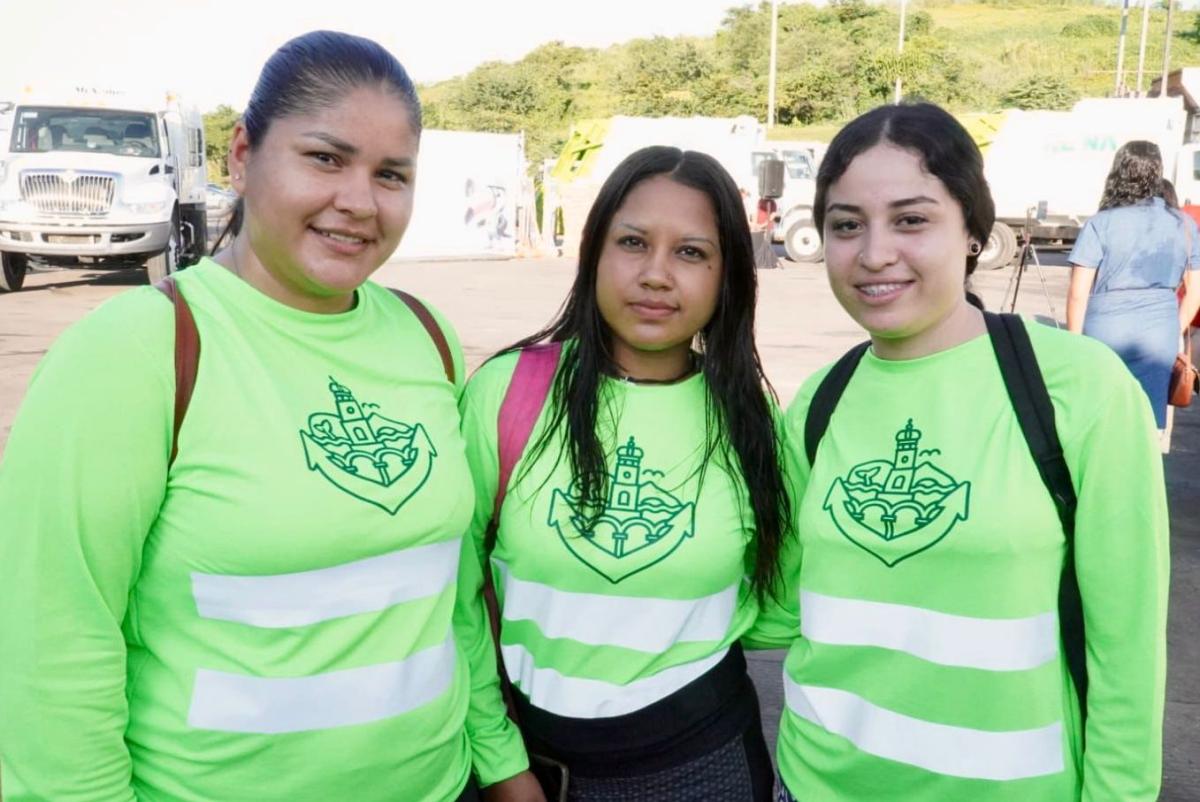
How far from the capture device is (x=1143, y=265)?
5352 millimetres

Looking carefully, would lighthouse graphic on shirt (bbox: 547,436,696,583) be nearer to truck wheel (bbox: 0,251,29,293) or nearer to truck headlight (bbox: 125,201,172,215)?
truck headlight (bbox: 125,201,172,215)

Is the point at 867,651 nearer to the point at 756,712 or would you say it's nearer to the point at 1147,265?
the point at 756,712

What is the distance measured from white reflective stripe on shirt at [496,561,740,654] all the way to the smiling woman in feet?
0.63

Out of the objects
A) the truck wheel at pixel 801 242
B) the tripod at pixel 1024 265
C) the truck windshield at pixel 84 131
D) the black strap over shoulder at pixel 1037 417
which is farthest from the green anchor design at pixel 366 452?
the truck wheel at pixel 801 242

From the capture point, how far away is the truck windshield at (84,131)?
13906mm

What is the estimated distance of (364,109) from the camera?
62.8 inches

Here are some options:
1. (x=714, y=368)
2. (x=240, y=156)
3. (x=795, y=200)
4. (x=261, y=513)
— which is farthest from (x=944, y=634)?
(x=795, y=200)

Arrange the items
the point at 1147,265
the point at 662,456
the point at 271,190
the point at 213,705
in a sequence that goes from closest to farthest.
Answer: the point at 213,705
the point at 271,190
the point at 662,456
the point at 1147,265

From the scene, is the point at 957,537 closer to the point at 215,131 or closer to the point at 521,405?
the point at 521,405

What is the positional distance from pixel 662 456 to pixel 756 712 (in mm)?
550

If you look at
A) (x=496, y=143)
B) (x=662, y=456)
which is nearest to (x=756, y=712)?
(x=662, y=456)

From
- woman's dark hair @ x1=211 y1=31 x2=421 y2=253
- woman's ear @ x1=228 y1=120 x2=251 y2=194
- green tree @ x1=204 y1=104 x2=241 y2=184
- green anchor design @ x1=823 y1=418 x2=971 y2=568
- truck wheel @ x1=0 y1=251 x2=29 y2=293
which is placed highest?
green tree @ x1=204 y1=104 x2=241 y2=184

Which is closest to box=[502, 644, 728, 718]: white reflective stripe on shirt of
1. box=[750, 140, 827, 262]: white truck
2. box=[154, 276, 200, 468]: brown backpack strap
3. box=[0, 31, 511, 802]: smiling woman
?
box=[0, 31, 511, 802]: smiling woman

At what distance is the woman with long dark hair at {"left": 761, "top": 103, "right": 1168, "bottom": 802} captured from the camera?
1.55m
